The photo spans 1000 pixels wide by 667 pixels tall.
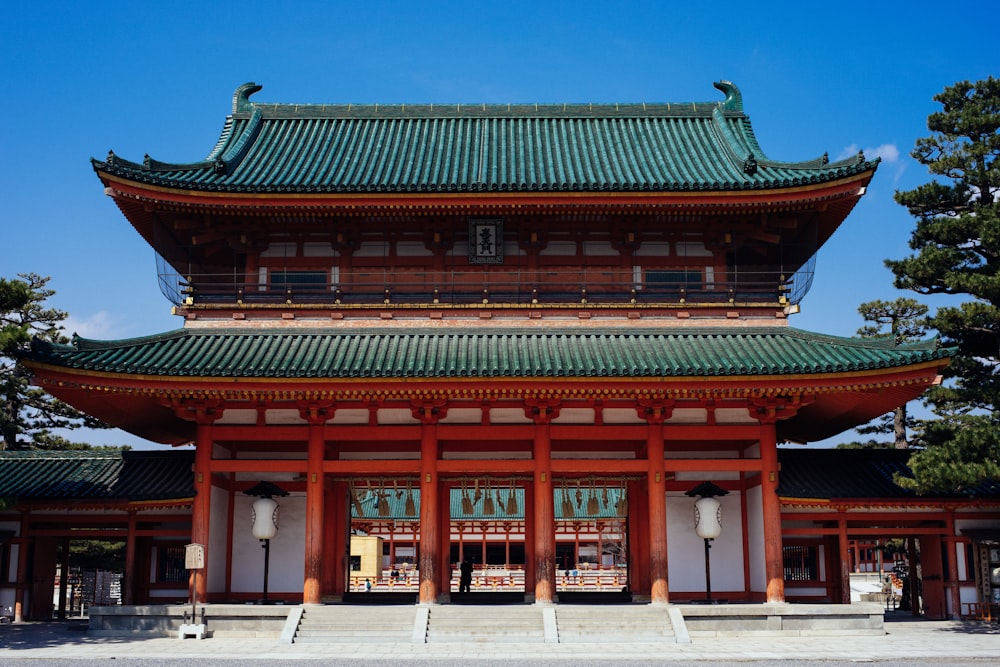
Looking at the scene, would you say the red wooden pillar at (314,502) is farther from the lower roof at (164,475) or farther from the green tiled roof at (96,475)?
the green tiled roof at (96,475)

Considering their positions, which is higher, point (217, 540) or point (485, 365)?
point (485, 365)

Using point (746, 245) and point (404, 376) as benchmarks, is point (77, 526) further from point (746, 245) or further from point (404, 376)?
point (746, 245)

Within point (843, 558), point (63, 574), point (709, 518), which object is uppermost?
point (709, 518)

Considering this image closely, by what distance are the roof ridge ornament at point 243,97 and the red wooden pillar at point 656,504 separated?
56.7 ft

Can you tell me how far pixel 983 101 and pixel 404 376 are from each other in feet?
57.2

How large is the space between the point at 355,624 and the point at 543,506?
5162mm

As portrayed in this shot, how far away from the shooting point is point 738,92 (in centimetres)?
3116

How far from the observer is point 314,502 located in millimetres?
23000

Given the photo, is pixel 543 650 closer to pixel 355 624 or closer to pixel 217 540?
pixel 355 624

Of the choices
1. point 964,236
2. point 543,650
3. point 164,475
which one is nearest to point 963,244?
point 964,236

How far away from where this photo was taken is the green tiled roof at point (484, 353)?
21547mm

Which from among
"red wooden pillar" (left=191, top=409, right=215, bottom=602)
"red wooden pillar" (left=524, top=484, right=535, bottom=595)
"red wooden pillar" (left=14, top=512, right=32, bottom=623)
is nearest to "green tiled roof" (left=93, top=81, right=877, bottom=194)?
"red wooden pillar" (left=191, top=409, right=215, bottom=602)

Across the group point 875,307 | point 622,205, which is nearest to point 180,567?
point 622,205

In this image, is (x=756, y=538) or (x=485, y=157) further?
(x=485, y=157)
